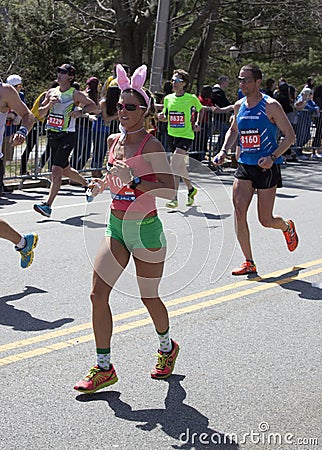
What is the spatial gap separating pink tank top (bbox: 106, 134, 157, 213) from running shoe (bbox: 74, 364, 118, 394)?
100 centimetres

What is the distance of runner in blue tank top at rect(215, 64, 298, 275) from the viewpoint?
27.2 ft

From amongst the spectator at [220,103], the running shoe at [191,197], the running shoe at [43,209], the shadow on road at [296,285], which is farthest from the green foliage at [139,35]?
the shadow on road at [296,285]

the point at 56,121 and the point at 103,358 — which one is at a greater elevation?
the point at 56,121

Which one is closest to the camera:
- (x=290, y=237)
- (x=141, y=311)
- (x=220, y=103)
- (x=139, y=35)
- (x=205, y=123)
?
(x=141, y=311)

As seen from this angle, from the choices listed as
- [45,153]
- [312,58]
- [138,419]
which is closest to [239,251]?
[138,419]

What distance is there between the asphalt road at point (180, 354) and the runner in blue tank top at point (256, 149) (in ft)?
1.73

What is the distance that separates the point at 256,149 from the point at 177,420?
419 cm

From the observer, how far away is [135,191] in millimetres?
5191

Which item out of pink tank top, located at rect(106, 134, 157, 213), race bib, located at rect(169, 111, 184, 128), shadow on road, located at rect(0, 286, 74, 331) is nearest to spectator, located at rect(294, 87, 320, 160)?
race bib, located at rect(169, 111, 184, 128)

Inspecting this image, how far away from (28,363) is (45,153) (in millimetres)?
9546

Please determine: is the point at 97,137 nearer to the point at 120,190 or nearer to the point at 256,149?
the point at 256,149

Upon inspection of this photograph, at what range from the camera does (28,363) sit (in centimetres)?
566
